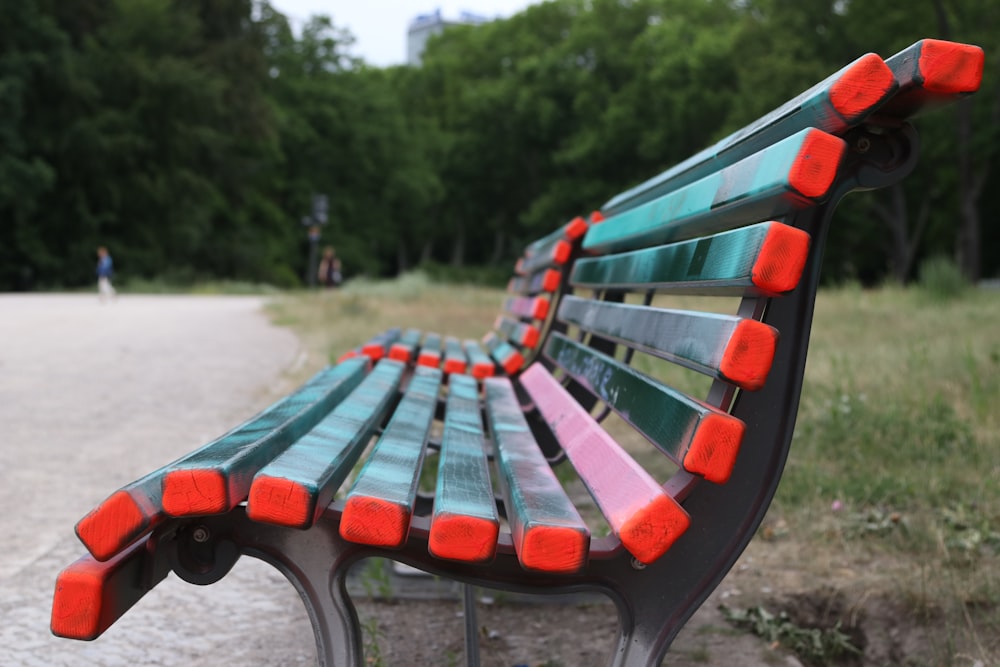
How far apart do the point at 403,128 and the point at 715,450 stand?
164 ft

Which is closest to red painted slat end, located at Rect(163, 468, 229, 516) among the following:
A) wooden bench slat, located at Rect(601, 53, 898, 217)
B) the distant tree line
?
wooden bench slat, located at Rect(601, 53, 898, 217)

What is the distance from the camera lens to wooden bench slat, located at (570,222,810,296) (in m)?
1.41

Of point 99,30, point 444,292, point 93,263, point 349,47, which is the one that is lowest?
point 93,263

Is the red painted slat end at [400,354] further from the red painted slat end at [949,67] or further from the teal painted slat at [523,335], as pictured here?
the red painted slat end at [949,67]

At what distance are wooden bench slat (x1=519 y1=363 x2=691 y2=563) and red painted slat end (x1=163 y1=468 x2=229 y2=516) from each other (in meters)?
0.55

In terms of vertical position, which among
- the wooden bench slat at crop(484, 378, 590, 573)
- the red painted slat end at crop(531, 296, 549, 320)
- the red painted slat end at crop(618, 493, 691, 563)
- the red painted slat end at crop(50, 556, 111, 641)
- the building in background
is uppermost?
the building in background

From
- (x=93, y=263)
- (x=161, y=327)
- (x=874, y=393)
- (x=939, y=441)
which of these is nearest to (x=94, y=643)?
(x=939, y=441)

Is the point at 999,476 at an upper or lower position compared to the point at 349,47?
lower

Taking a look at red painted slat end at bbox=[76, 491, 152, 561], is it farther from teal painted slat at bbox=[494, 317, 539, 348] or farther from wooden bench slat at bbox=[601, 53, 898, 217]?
teal painted slat at bbox=[494, 317, 539, 348]

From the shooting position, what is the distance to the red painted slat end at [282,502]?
4.61 feet

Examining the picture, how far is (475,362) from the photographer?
4066 mm

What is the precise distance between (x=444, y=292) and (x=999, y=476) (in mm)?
17439

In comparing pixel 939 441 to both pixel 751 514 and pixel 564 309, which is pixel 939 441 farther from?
pixel 751 514

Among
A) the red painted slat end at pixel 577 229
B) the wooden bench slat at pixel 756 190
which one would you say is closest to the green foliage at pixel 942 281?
the red painted slat end at pixel 577 229
